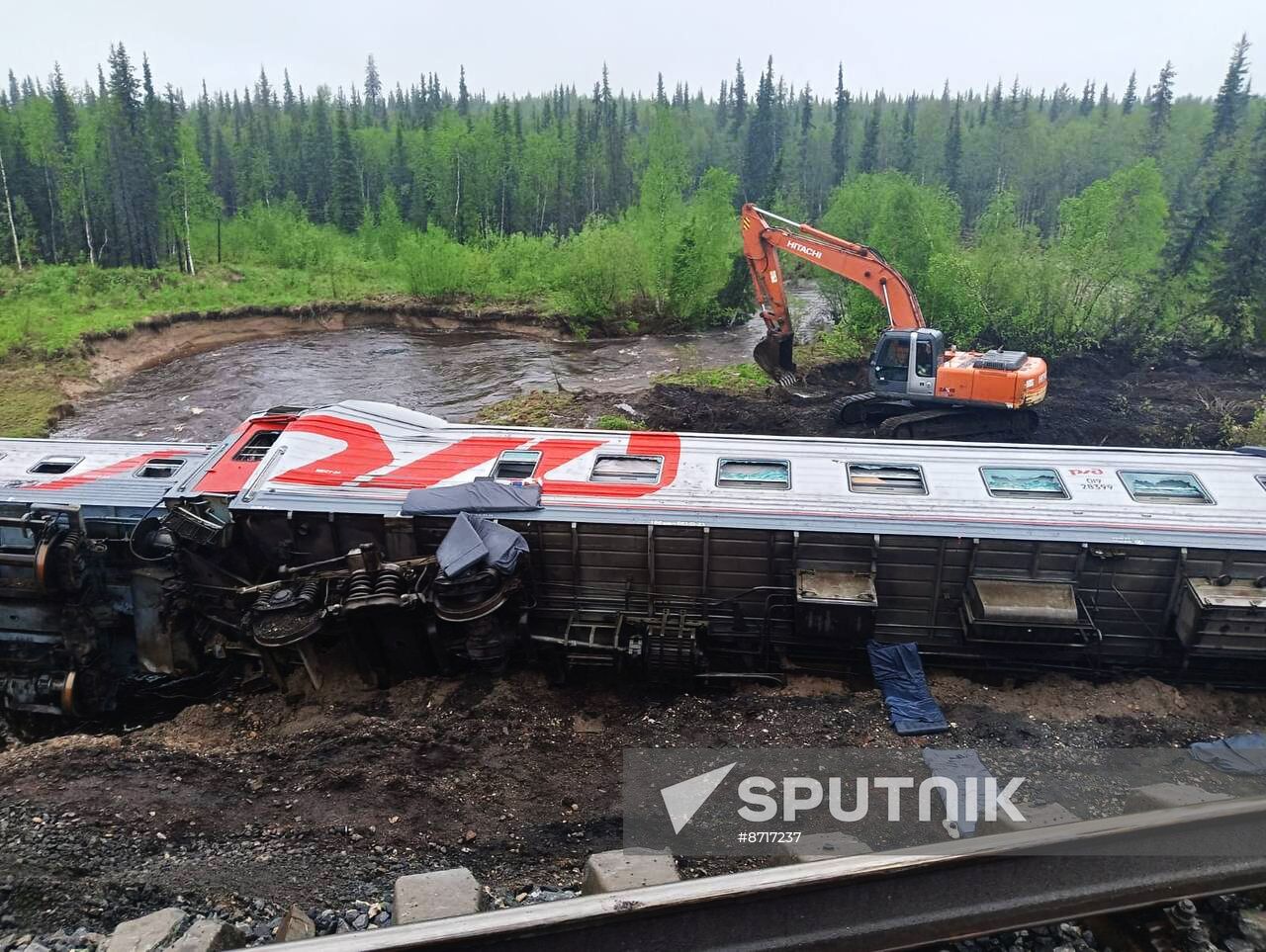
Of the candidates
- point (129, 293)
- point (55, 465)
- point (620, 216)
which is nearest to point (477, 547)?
point (55, 465)

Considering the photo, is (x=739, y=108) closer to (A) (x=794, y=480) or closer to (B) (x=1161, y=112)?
(B) (x=1161, y=112)

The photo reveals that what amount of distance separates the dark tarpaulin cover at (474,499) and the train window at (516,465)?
58 centimetres

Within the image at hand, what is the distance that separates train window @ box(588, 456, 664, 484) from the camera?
37.0 ft

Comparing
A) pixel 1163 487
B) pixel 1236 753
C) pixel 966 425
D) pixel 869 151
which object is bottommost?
pixel 1236 753

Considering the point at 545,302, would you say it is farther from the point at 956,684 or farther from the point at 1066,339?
the point at 956,684

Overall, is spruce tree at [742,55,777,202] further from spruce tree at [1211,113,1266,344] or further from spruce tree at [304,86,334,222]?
spruce tree at [1211,113,1266,344]

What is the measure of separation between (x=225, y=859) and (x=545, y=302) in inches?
1555

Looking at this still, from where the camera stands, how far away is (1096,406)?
75.3ft

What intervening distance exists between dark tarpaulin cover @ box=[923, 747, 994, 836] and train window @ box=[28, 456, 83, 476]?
1241cm

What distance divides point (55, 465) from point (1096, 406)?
946 inches

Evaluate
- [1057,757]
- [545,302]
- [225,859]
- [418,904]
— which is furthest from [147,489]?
[545,302]

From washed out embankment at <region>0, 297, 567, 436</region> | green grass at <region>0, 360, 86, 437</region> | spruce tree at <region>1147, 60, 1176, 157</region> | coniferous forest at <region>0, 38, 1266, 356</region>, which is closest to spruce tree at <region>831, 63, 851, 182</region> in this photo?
coniferous forest at <region>0, 38, 1266, 356</region>

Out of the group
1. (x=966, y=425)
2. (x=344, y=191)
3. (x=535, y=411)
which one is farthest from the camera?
(x=344, y=191)

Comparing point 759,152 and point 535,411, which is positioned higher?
point 759,152
